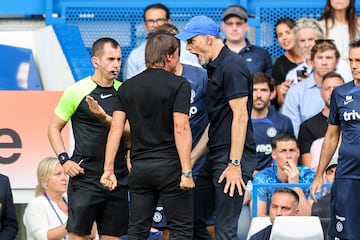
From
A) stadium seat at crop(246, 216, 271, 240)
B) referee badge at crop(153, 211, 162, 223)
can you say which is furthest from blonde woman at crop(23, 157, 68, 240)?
stadium seat at crop(246, 216, 271, 240)

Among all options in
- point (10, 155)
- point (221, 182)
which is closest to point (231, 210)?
point (221, 182)

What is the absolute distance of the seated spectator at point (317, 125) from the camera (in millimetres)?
11555

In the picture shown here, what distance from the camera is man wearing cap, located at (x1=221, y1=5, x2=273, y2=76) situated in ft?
41.1

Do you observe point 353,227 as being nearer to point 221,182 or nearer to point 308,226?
point 308,226

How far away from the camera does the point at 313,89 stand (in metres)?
12.1

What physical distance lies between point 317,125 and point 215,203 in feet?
8.70

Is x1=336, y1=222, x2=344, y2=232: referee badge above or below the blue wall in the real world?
below

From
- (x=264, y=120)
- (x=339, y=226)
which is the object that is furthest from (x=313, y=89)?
(x=339, y=226)

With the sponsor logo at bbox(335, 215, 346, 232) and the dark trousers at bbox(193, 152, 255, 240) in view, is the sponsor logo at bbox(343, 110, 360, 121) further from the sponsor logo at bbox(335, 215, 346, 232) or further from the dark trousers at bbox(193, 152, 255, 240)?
the dark trousers at bbox(193, 152, 255, 240)

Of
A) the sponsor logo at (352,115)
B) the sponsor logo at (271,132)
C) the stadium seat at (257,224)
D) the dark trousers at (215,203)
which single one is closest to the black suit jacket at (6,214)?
the dark trousers at (215,203)

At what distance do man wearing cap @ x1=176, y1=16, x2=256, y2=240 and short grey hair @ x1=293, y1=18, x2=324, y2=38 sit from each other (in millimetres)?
3526

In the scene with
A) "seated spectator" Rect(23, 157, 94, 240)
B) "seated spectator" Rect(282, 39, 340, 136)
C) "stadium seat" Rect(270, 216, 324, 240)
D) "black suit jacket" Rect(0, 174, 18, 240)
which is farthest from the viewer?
"seated spectator" Rect(282, 39, 340, 136)

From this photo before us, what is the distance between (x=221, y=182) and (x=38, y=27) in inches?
195

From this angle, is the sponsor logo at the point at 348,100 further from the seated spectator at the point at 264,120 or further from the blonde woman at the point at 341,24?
the blonde woman at the point at 341,24
